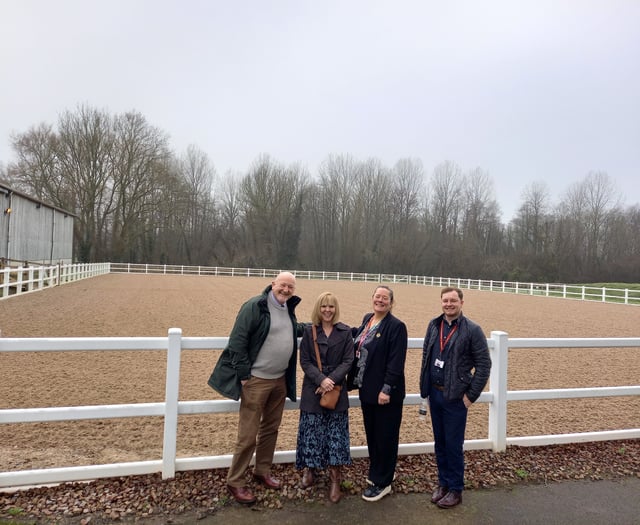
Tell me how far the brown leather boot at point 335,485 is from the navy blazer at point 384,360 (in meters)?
0.55

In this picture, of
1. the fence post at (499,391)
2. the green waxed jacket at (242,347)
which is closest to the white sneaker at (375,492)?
the green waxed jacket at (242,347)

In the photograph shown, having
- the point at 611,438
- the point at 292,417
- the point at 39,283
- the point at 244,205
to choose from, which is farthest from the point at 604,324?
the point at 244,205

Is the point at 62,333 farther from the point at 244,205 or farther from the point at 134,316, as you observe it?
the point at 244,205

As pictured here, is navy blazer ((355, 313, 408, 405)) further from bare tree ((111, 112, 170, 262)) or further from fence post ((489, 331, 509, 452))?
bare tree ((111, 112, 170, 262))

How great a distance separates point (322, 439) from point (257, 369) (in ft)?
2.33

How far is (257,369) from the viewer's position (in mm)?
3053

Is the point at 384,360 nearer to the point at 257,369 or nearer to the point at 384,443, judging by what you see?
the point at 384,443

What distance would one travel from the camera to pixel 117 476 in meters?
3.14

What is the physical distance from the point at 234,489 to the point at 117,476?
3.00 feet

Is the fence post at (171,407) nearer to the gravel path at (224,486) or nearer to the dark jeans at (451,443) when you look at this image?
the gravel path at (224,486)

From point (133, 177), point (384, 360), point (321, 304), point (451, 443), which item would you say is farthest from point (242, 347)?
point (133, 177)

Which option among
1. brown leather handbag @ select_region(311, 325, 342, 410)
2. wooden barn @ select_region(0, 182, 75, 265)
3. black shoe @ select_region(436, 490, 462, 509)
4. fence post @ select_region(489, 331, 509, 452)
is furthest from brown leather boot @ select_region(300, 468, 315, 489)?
wooden barn @ select_region(0, 182, 75, 265)

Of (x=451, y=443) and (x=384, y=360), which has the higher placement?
(x=384, y=360)

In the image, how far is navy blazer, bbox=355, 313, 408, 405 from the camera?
3.03 metres
